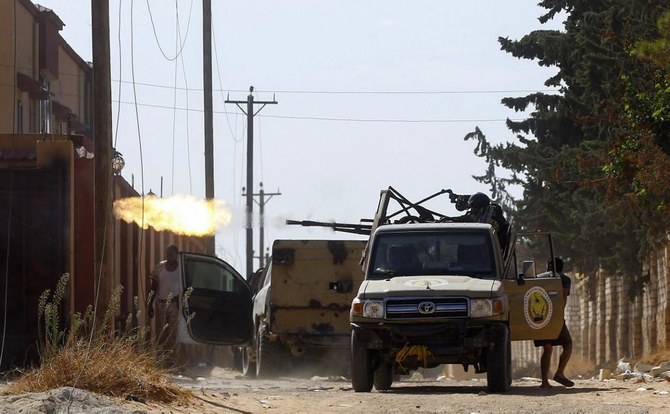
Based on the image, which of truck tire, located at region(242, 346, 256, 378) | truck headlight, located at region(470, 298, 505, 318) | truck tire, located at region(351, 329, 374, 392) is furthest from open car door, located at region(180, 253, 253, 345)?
truck headlight, located at region(470, 298, 505, 318)

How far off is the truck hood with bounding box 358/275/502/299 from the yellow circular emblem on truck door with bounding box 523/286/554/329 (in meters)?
0.80

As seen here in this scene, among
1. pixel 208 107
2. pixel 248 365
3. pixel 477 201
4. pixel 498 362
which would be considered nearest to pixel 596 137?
pixel 208 107

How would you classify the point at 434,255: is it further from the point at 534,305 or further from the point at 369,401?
the point at 369,401

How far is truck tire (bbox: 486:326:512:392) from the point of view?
17.3 metres

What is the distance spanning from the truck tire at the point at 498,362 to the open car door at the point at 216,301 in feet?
24.3

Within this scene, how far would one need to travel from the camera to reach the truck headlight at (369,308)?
1733 cm

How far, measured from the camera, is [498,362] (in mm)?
17328

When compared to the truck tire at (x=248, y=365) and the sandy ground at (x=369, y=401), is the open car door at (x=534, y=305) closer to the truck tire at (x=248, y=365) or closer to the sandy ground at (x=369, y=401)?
the sandy ground at (x=369, y=401)

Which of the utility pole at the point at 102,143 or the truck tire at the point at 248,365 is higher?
the utility pole at the point at 102,143

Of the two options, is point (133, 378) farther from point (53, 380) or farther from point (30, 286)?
point (30, 286)

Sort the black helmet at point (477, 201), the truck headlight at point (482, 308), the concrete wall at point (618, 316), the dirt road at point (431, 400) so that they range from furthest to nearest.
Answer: the concrete wall at point (618, 316)
the black helmet at point (477, 201)
the truck headlight at point (482, 308)
the dirt road at point (431, 400)

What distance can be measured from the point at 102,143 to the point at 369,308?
416 centimetres

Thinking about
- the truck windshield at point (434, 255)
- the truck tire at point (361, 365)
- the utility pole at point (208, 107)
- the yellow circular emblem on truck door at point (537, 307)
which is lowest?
the truck tire at point (361, 365)

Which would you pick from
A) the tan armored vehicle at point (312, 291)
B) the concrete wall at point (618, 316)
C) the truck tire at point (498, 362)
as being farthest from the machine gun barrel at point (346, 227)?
the concrete wall at point (618, 316)
